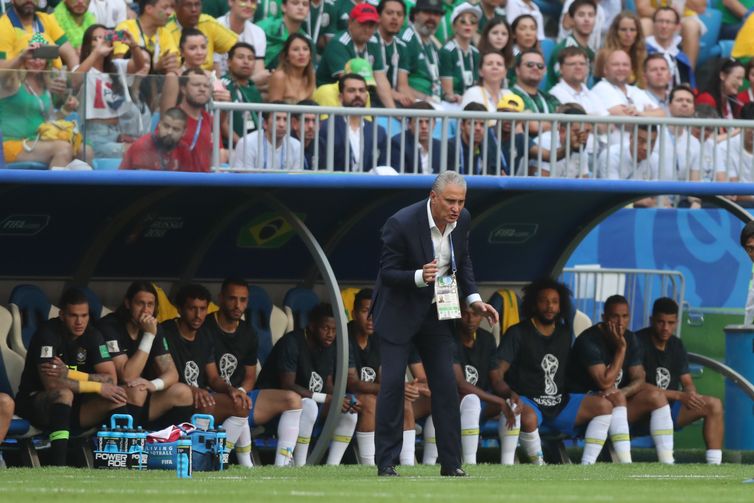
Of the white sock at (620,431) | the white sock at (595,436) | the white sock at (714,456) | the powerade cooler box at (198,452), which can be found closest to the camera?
the powerade cooler box at (198,452)

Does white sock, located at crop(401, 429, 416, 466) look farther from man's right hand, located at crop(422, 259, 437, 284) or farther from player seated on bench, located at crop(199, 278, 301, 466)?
man's right hand, located at crop(422, 259, 437, 284)

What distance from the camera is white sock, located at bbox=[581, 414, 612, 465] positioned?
14867 mm

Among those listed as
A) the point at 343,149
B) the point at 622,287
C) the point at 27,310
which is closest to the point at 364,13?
the point at 622,287

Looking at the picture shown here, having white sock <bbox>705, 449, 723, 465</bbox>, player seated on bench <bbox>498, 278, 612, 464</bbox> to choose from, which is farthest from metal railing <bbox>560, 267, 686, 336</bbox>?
white sock <bbox>705, 449, 723, 465</bbox>

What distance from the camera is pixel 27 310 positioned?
13805mm

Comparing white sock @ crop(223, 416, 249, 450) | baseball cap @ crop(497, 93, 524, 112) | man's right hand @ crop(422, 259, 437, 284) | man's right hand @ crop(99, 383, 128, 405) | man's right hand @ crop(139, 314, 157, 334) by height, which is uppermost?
baseball cap @ crop(497, 93, 524, 112)

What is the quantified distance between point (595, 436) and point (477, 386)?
102 centimetres

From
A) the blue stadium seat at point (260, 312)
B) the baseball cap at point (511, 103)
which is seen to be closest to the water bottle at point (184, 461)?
the blue stadium seat at point (260, 312)

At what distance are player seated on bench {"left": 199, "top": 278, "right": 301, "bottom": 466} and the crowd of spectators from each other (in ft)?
3.70

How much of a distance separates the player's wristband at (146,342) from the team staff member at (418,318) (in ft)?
8.87

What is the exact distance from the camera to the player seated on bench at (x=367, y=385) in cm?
Answer: 1417

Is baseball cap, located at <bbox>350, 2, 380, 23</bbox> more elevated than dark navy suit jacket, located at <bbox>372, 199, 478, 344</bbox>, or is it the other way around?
baseball cap, located at <bbox>350, 2, 380, 23</bbox>

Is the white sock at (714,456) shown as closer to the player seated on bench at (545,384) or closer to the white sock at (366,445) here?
the player seated on bench at (545,384)

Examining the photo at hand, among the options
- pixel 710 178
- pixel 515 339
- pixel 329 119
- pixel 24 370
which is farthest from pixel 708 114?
pixel 24 370
